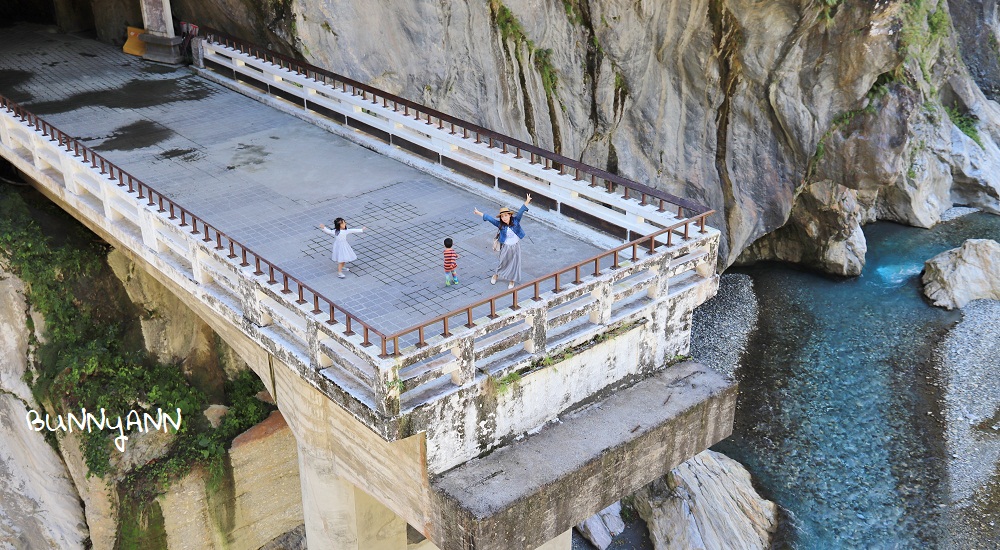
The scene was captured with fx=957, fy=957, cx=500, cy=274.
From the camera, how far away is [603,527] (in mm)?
21641

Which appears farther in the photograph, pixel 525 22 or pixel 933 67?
pixel 933 67

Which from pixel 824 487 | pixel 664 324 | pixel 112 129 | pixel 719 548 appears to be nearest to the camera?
pixel 664 324

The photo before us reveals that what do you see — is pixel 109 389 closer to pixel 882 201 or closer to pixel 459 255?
pixel 459 255

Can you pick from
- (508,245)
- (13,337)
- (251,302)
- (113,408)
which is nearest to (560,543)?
(508,245)

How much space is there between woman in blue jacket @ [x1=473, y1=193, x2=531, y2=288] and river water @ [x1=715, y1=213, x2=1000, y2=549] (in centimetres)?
1207

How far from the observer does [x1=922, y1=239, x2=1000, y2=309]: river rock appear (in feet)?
103

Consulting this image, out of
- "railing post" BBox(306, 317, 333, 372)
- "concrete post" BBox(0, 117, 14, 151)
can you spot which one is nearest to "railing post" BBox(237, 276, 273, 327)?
"railing post" BBox(306, 317, 333, 372)

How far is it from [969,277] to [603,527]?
17.4 metres

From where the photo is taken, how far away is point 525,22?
25766 mm

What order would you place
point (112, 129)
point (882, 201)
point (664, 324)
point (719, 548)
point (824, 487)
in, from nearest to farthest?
1. point (664, 324)
2. point (112, 129)
3. point (719, 548)
4. point (824, 487)
5. point (882, 201)

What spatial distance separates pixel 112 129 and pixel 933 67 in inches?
1264

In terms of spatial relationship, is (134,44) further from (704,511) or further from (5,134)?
(704,511)

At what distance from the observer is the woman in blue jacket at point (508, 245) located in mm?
12531

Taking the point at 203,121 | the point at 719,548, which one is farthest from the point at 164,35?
the point at 719,548
